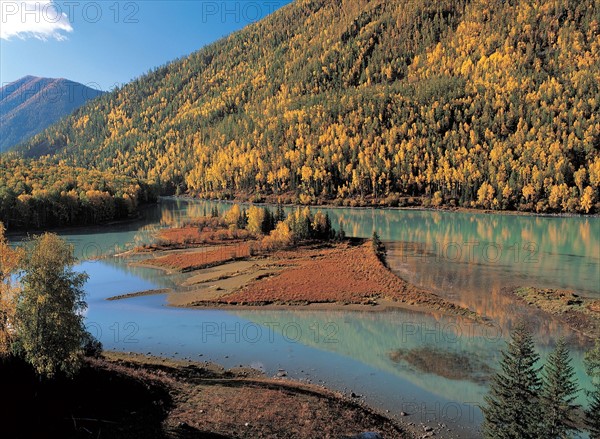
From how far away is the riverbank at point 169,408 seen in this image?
19.3 m

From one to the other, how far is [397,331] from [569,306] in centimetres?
2025

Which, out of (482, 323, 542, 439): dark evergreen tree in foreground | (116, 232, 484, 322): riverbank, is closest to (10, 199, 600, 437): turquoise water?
(116, 232, 484, 322): riverbank

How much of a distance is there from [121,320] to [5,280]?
22764 millimetres

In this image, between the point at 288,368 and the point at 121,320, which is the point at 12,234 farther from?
the point at 288,368

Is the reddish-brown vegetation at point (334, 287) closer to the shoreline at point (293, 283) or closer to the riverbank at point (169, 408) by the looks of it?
the shoreline at point (293, 283)

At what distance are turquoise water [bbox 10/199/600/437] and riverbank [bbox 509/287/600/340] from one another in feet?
5.43

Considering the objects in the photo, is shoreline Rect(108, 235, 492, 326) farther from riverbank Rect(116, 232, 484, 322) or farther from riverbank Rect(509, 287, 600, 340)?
riverbank Rect(509, 287, 600, 340)

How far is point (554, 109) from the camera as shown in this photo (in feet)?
568

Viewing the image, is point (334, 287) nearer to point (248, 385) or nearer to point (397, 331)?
point (397, 331)

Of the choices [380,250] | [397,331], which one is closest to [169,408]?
[397,331]

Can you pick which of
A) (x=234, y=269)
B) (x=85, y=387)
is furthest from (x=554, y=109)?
(x=85, y=387)

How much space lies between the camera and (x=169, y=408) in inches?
895

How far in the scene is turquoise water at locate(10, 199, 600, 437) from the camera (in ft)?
92.9

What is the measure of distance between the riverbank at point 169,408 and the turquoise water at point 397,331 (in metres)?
3.43
